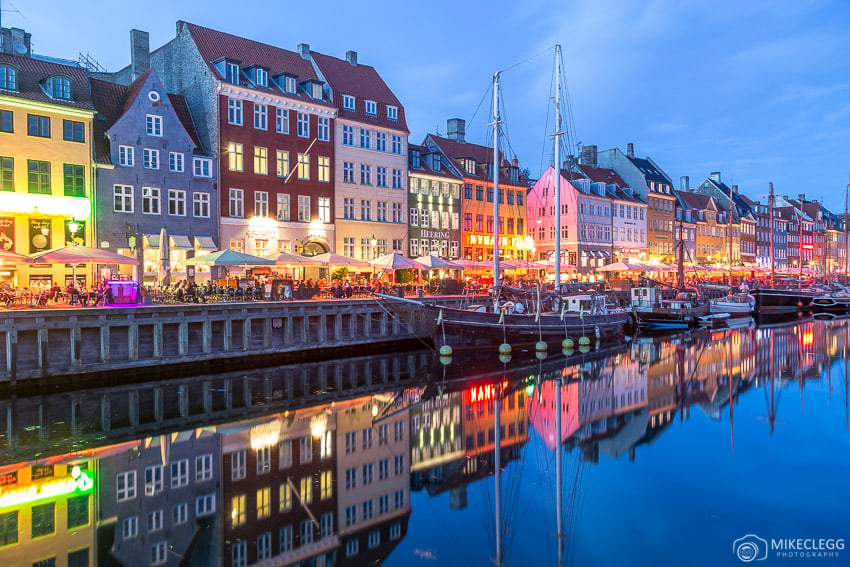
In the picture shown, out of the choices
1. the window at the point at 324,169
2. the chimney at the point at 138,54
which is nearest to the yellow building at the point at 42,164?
the chimney at the point at 138,54

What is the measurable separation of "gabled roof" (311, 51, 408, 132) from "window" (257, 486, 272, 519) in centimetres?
3648

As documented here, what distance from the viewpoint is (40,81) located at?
33250mm

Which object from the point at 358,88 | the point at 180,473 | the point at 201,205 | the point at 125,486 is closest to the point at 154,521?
the point at 125,486

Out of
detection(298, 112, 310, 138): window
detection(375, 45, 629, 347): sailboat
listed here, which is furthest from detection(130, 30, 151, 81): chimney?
detection(375, 45, 629, 347): sailboat

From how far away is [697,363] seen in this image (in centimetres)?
3238

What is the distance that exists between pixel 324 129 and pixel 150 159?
12.7 m

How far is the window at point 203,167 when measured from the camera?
38.8 meters

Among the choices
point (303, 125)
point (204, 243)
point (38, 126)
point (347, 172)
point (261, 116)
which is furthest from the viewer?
point (347, 172)

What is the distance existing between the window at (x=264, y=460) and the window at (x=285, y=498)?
1.04 metres

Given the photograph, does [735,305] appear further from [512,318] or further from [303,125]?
[303,125]

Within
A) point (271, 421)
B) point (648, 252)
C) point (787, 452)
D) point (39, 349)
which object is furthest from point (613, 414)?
point (648, 252)

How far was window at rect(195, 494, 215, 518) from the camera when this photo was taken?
12.5 m

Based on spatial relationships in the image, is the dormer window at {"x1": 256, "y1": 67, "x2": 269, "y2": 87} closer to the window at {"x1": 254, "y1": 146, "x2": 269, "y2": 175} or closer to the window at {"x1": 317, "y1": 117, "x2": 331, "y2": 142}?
the window at {"x1": 254, "y1": 146, "x2": 269, "y2": 175}

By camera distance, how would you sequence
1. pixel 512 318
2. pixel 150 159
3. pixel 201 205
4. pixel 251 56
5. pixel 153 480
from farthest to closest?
pixel 251 56, pixel 201 205, pixel 150 159, pixel 512 318, pixel 153 480
